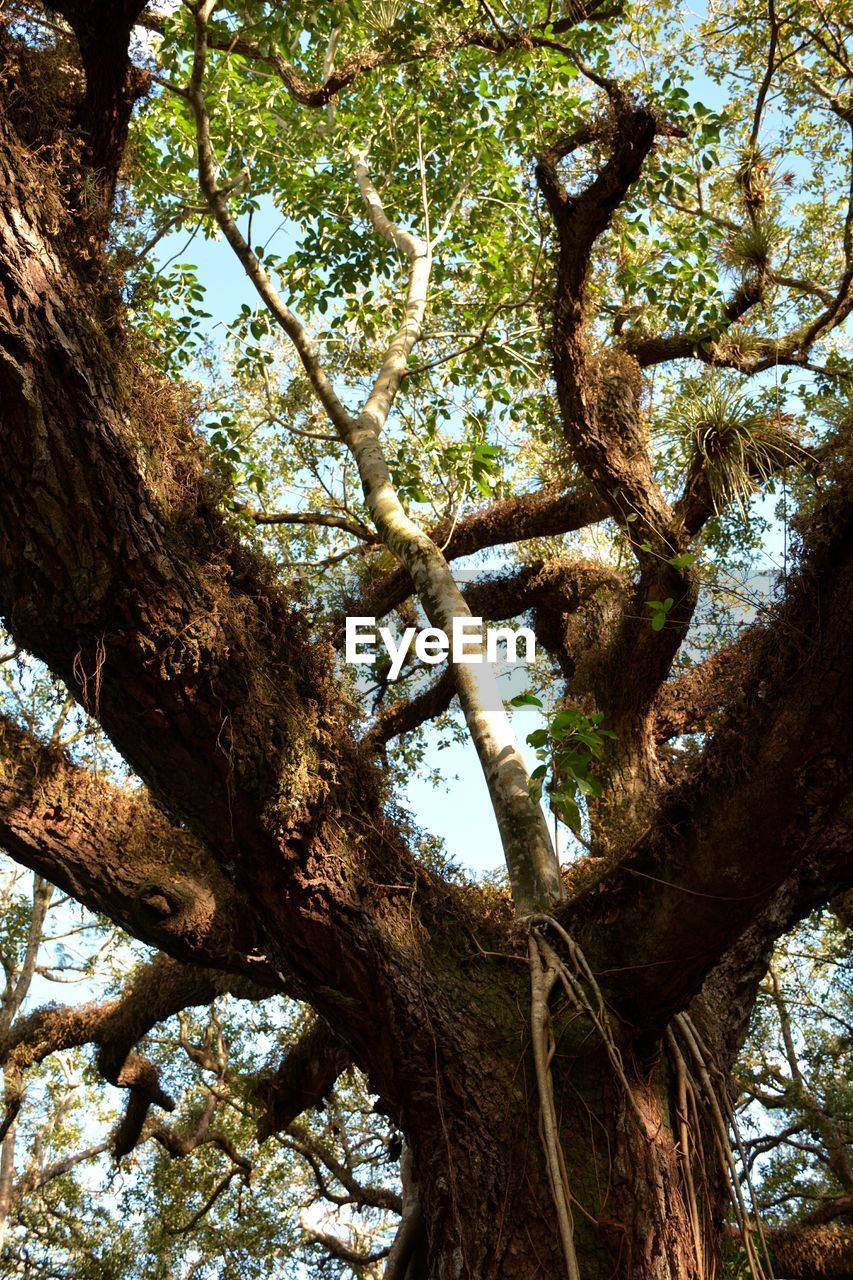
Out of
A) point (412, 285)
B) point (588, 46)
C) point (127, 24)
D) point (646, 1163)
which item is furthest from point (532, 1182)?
point (588, 46)

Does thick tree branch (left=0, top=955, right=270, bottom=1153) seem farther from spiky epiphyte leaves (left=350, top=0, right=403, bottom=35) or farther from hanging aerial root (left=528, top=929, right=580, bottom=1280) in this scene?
spiky epiphyte leaves (left=350, top=0, right=403, bottom=35)

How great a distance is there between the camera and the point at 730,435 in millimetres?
3924

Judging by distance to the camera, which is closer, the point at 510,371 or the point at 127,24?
the point at 127,24

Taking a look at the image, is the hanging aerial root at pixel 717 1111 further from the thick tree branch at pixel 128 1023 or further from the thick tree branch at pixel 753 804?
the thick tree branch at pixel 128 1023

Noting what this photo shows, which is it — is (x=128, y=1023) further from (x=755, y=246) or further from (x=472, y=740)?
(x=755, y=246)

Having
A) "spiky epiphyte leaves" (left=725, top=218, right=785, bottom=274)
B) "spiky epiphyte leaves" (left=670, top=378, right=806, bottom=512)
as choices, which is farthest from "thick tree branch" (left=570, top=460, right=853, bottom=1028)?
"spiky epiphyte leaves" (left=725, top=218, right=785, bottom=274)

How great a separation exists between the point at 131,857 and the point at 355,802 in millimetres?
1593

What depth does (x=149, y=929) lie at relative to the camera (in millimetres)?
4324

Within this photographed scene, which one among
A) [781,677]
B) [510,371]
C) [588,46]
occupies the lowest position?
[781,677]

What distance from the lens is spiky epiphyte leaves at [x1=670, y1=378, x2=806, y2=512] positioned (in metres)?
3.85

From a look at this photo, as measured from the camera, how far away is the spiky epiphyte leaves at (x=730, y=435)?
3.85 metres

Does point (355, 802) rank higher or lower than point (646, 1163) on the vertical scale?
higher

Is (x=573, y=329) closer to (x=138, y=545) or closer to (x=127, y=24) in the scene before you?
(x=127, y=24)

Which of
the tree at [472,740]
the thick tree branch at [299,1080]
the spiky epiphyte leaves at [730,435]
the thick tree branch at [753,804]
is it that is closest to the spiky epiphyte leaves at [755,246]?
the tree at [472,740]
